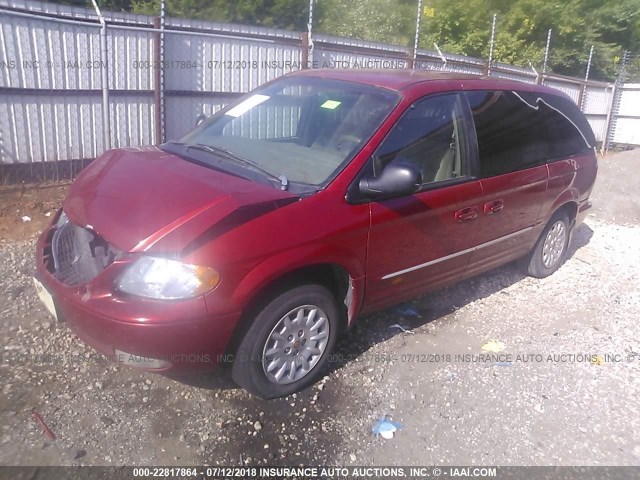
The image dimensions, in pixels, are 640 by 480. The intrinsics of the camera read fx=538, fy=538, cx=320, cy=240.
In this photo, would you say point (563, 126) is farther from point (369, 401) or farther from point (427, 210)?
point (369, 401)

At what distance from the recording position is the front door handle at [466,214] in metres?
3.83

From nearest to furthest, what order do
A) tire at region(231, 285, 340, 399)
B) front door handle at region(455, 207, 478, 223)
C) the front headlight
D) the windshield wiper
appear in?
the front headlight
tire at region(231, 285, 340, 399)
the windshield wiper
front door handle at region(455, 207, 478, 223)

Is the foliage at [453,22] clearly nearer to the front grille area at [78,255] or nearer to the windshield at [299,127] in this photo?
the windshield at [299,127]

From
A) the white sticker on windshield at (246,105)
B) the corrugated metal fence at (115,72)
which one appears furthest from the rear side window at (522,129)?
the corrugated metal fence at (115,72)

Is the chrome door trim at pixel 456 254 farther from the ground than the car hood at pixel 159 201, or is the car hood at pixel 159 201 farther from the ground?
the car hood at pixel 159 201

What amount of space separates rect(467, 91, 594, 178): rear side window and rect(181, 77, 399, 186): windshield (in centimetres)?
94

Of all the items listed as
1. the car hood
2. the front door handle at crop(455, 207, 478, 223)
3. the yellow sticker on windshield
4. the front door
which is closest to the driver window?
the front door

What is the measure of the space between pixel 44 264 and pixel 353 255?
1789 mm

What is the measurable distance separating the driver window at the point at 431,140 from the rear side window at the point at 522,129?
0.70 ft

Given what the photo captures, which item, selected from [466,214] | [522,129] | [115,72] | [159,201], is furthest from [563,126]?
[115,72]

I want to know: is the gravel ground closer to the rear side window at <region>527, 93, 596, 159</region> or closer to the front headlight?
the front headlight

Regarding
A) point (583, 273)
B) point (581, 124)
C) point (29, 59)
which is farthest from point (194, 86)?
point (583, 273)

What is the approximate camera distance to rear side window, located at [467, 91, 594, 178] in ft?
13.3

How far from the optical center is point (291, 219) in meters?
2.93
